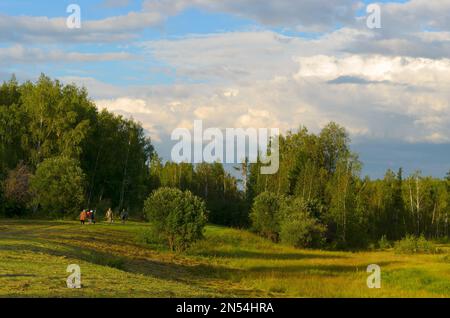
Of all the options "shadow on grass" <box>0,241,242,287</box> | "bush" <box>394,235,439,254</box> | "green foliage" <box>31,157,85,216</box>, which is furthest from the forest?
"shadow on grass" <box>0,241,242,287</box>

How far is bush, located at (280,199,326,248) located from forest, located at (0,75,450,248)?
0.13 meters

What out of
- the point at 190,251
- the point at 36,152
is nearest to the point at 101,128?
the point at 36,152

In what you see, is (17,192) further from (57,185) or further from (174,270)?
(174,270)

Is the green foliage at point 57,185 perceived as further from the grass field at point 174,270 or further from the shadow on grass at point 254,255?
the shadow on grass at point 254,255

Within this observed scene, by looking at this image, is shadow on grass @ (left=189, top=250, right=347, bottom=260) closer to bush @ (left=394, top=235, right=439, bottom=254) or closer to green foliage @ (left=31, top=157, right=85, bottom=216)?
green foliage @ (left=31, top=157, right=85, bottom=216)

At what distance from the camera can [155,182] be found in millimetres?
116062

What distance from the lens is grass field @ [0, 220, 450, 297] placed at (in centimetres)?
2048

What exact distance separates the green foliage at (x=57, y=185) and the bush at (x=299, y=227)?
23.8 meters

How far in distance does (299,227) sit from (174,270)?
34.0 meters
